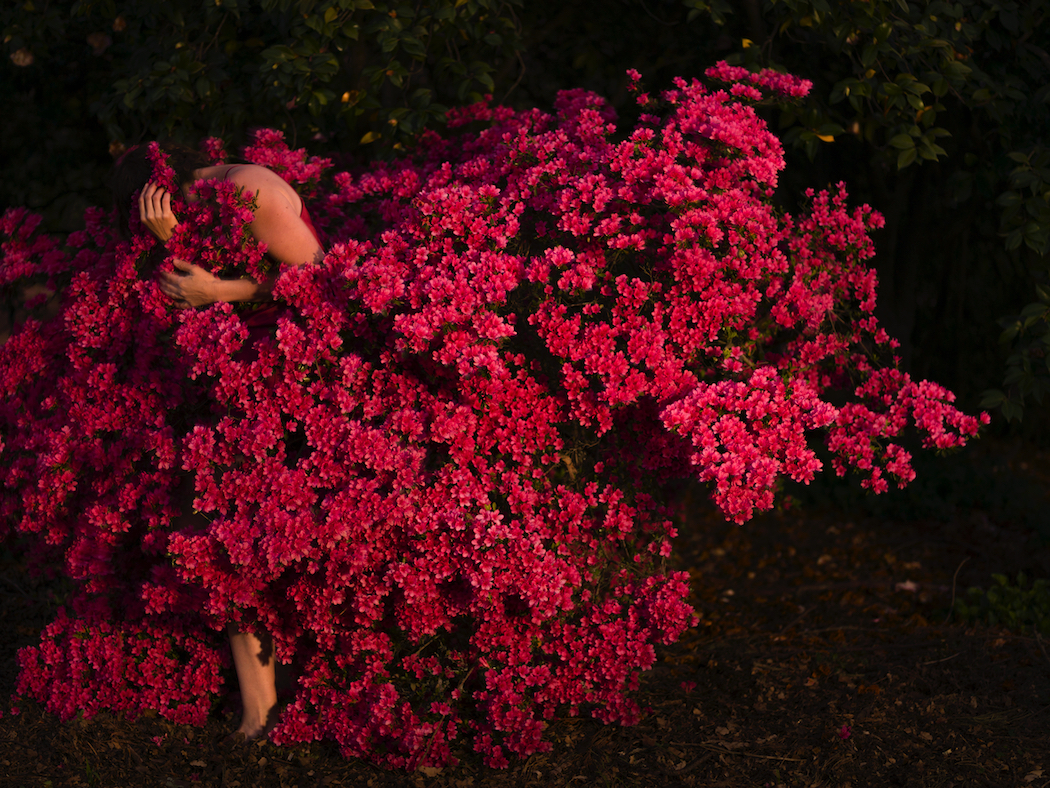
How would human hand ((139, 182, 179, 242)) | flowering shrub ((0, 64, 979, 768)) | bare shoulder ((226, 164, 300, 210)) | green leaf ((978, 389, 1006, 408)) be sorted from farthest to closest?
green leaf ((978, 389, 1006, 408)) → human hand ((139, 182, 179, 242)) → bare shoulder ((226, 164, 300, 210)) → flowering shrub ((0, 64, 979, 768))

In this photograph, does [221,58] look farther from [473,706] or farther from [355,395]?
[473,706]

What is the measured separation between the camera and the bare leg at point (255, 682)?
3.25 metres

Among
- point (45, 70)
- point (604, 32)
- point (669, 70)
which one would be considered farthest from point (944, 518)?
point (45, 70)

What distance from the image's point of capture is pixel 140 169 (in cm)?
323

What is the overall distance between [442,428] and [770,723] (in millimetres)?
1704

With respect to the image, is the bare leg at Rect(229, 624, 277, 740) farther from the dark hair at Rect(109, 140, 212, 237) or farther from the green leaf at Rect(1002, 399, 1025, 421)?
the green leaf at Rect(1002, 399, 1025, 421)

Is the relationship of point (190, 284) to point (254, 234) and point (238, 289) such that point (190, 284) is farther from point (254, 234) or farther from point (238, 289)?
point (254, 234)

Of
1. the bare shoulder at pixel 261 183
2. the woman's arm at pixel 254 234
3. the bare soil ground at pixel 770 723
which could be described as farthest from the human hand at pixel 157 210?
the bare soil ground at pixel 770 723

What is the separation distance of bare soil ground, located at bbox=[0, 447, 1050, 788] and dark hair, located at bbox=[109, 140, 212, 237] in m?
1.84

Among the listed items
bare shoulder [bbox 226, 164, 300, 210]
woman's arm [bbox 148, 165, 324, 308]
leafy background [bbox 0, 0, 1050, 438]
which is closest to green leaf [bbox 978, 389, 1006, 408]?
leafy background [bbox 0, 0, 1050, 438]

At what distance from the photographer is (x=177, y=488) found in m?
3.18

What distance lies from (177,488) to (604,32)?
359cm

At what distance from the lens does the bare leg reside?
10.6ft

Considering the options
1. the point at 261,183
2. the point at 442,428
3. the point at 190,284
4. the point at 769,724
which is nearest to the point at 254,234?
the point at 261,183
